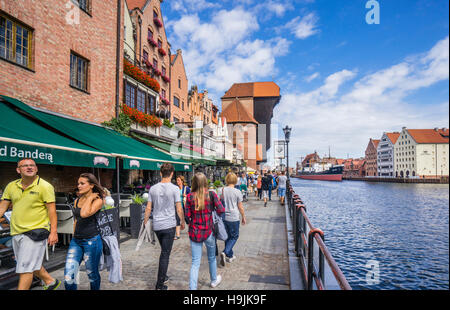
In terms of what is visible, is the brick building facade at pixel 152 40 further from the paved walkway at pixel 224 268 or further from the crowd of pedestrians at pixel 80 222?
the crowd of pedestrians at pixel 80 222

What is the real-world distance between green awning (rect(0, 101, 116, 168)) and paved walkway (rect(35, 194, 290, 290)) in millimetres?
2164

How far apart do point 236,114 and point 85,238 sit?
183 feet

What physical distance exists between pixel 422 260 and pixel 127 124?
1507 cm

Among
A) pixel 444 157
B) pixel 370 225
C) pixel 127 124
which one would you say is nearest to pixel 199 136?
pixel 127 124

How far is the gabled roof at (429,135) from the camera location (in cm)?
8088

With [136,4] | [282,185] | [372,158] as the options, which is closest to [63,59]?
[282,185]

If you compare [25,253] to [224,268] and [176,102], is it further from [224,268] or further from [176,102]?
[176,102]

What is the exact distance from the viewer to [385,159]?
343 feet

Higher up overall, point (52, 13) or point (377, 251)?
point (52, 13)
